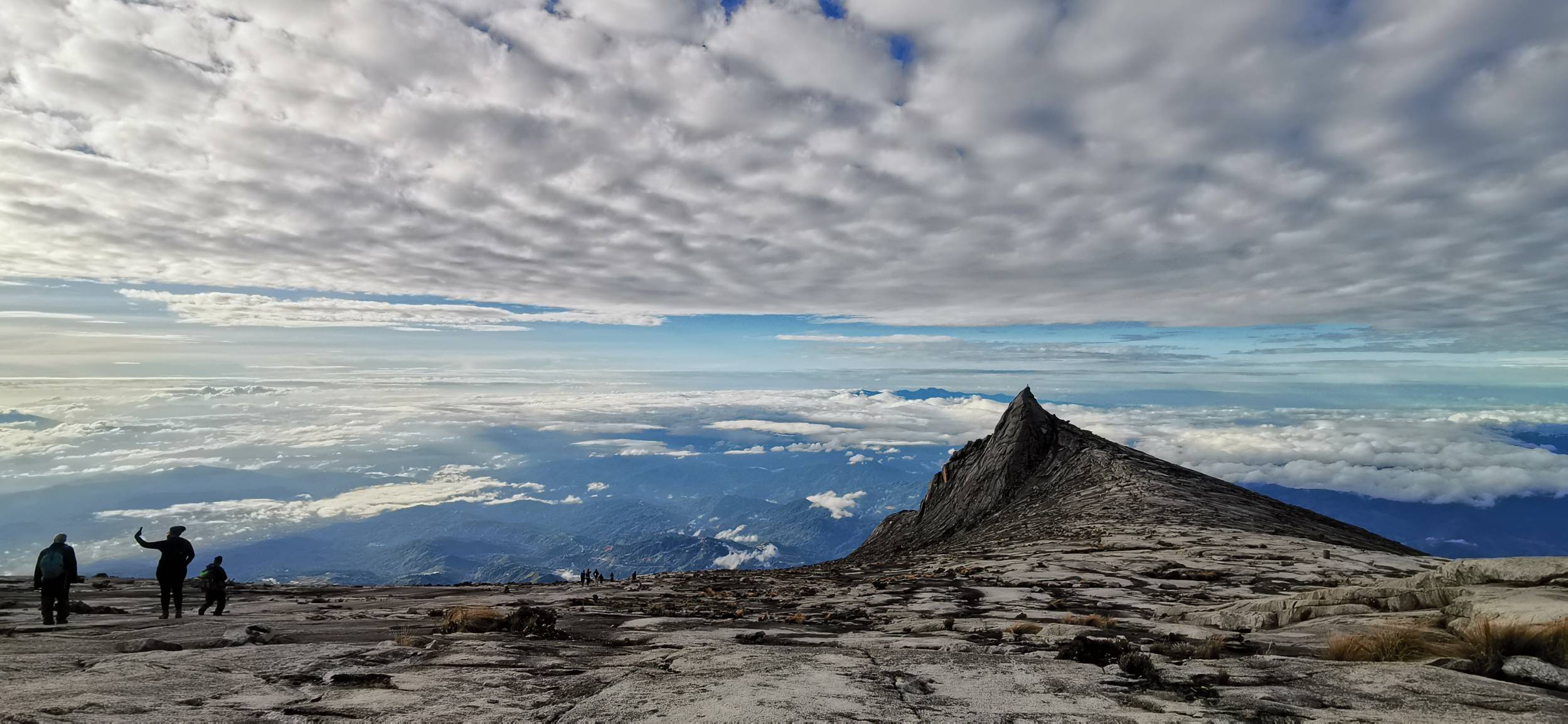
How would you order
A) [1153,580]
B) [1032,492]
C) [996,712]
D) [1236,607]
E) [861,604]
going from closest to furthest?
[996,712] → [1236,607] → [861,604] → [1153,580] → [1032,492]

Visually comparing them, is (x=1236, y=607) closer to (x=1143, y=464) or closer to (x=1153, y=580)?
(x=1153, y=580)

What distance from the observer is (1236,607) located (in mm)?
14461

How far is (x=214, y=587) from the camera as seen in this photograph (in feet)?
65.6

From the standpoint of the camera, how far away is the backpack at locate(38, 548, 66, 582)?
16688 mm

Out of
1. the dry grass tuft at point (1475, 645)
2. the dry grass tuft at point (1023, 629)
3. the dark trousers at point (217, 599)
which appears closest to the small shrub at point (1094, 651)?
the dry grass tuft at point (1023, 629)

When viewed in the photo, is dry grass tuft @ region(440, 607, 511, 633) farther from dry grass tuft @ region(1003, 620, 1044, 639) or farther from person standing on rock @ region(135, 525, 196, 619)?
person standing on rock @ region(135, 525, 196, 619)

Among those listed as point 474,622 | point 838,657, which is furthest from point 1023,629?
point 474,622

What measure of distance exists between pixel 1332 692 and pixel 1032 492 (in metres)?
56.5

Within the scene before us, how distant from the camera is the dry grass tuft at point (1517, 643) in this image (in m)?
8.07

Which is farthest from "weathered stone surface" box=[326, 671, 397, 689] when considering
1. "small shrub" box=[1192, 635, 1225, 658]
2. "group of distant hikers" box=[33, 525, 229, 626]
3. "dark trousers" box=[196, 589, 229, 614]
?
"dark trousers" box=[196, 589, 229, 614]

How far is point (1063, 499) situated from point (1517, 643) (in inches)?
1976

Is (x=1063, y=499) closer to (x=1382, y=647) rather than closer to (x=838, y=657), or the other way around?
(x=1382, y=647)

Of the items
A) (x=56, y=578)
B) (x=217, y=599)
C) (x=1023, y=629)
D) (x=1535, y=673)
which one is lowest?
(x=1023, y=629)

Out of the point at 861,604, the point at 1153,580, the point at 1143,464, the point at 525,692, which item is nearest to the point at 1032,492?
the point at 1143,464
